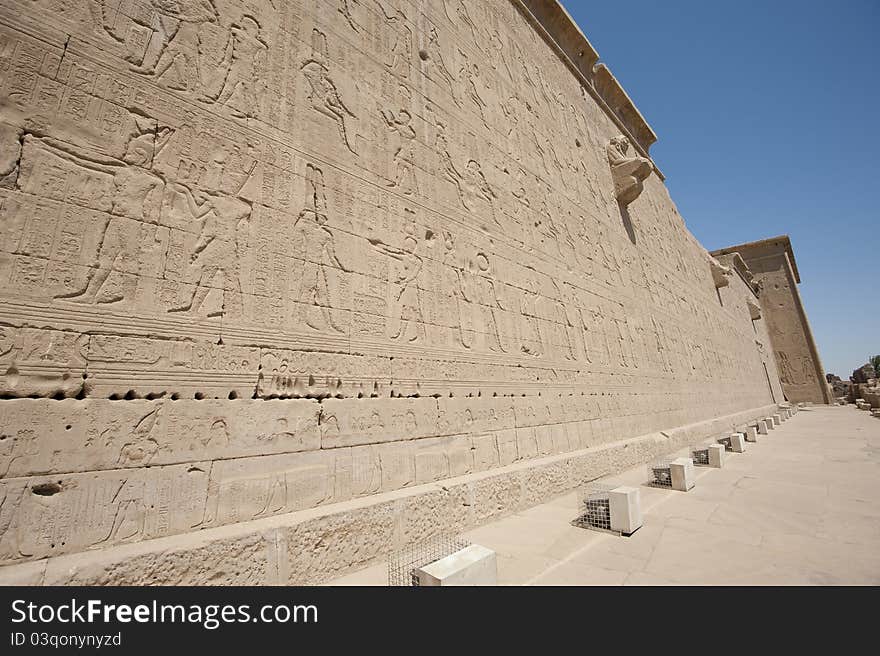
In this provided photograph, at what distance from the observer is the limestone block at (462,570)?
70.4 inches

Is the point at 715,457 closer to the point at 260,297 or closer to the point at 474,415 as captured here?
the point at 474,415

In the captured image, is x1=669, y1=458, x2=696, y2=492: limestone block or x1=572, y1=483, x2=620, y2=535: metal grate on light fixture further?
x1=669, y1=458, x2=696, y2=492: limestone block

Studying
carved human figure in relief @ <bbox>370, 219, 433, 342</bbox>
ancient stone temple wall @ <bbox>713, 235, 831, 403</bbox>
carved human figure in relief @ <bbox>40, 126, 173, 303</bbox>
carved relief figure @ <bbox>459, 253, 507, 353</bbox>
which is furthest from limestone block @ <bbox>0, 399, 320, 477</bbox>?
ancient stone temple wall @ <bbox>713, 235, 831, 403</bbox>

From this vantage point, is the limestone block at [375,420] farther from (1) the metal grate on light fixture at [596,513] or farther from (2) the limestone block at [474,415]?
(1) the metal grate on light fixture at [596,513]

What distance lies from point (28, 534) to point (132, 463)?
0.41 m

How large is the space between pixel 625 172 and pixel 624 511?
802 centimetres

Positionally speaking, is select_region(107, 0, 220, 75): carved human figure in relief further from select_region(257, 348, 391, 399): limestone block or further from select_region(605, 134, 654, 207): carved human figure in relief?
select_region(605, 134, 654, 207): carved human figure in relief

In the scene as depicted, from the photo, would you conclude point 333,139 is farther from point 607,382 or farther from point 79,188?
point 607,382

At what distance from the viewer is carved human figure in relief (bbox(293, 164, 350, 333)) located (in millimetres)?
2820

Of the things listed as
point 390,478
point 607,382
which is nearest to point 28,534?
point 390,478

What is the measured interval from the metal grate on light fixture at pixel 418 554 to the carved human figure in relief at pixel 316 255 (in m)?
1.62

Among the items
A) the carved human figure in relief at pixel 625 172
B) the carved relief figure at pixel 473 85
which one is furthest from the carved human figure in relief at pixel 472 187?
the carved human figure in relief at pixel 625 172

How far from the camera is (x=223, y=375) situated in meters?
2.34

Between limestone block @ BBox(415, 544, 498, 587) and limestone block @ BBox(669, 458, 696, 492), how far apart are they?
3571 millimetres
